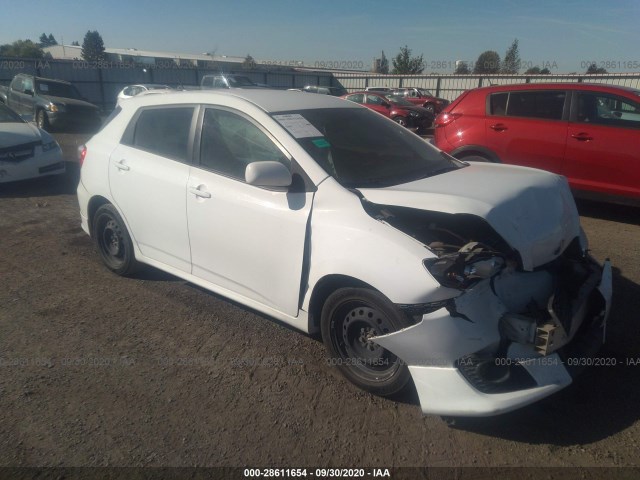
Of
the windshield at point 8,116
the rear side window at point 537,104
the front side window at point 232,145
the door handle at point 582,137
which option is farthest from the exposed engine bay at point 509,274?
the windshield at point 8,116

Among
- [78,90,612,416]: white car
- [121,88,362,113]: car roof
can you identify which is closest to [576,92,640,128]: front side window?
[78,90,612,416]: white car

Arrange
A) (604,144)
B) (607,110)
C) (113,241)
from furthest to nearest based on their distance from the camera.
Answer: (607,110)
(604,144)
(113,241)

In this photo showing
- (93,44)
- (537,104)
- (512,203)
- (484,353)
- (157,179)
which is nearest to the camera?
(484,353)

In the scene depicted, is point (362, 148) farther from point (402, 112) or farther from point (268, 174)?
point (402, 112)

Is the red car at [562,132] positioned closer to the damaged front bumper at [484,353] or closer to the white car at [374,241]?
the white car at [374,241]

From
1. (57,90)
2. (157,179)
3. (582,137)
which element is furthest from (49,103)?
(582,137)

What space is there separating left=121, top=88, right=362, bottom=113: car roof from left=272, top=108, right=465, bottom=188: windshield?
9 cm

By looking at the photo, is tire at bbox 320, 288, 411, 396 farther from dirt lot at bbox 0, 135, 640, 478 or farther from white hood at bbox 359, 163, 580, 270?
white hood at bbox 359, 163, 580, 270

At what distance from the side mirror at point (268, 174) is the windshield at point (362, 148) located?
0.27m

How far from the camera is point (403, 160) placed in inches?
148

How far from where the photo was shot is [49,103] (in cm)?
1466

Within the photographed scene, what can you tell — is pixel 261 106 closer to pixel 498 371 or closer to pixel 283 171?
pixel 283 171

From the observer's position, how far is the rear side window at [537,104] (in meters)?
6.59

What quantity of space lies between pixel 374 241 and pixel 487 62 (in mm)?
61659
